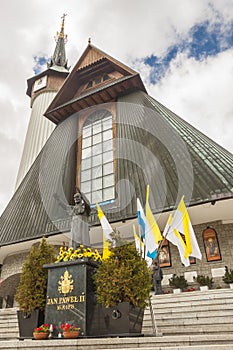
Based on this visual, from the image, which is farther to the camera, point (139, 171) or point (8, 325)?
point (139, 171)

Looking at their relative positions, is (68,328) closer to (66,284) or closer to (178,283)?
(66,284)

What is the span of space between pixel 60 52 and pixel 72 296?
1252 inches

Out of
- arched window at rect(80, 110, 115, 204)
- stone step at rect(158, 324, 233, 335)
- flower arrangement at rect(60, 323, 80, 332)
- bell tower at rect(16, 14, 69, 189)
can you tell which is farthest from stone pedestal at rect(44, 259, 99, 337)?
bell tower at rect(16, 14, 69, 189)

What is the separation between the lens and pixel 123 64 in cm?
1716

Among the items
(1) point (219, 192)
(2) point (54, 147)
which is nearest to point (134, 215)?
(1) point (219, 192)

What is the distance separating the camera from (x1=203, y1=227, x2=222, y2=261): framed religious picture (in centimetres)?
1089

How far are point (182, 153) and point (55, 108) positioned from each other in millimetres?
9309

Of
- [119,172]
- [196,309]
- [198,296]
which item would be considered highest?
[119,172]

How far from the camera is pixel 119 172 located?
1326 cm

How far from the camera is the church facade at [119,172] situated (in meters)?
11.0

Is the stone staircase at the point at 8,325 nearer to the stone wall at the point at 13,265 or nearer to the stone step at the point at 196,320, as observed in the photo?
the stone step at the point at 196,320

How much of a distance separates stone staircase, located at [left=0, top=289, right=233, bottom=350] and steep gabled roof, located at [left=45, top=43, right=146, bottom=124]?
11896 mm

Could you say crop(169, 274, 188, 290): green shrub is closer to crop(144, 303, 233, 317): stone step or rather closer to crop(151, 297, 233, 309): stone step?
crop(151, 297, 233, 309): stone step

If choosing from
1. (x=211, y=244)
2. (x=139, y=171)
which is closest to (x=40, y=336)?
(x=211, y=244)
